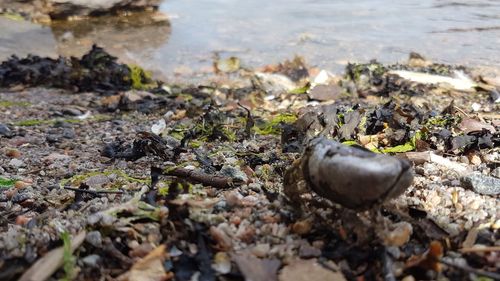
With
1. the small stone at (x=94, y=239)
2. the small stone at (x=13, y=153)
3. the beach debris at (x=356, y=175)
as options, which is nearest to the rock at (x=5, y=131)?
the small stone at (x=13, y=153)

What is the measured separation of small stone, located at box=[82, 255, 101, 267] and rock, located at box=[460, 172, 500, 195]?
142cm

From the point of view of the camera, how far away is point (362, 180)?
1.35 metres

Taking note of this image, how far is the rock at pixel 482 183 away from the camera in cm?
197

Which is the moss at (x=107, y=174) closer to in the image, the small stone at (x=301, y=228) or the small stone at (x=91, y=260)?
the small stone at (x=91, y=260)

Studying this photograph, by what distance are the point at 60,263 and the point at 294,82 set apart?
4.56 m

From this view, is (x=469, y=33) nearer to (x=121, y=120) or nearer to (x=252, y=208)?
(x=121, y=120)

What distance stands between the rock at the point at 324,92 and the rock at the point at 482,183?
241 centimetres

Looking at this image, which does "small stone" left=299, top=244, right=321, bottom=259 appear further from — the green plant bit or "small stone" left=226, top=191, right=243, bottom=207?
the green plant bit

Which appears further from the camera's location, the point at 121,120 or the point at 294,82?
the point at 294,82

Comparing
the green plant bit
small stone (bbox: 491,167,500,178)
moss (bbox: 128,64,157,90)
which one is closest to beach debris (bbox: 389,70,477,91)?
moss (bbox: 128,64,157,90)

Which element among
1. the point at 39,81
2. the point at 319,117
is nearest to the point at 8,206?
the point at 319,117

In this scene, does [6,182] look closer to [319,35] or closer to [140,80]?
[140,80]

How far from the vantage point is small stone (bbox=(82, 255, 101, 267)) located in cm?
144

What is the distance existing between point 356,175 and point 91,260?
2.56ft
